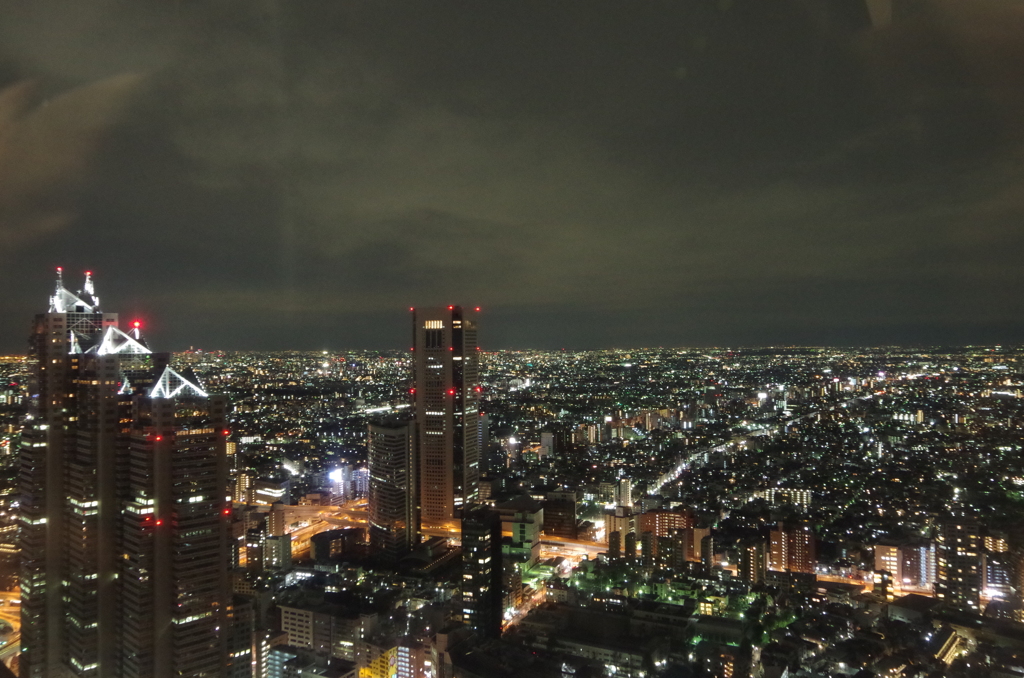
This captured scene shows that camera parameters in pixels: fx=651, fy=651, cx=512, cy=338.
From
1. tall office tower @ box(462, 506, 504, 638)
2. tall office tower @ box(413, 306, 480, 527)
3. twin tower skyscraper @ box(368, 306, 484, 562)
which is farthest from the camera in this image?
tall office tower @ box(413, 306, 480, 527)

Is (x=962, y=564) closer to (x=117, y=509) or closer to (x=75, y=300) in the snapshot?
(x=117, y=509)

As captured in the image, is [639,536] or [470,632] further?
[639,536]

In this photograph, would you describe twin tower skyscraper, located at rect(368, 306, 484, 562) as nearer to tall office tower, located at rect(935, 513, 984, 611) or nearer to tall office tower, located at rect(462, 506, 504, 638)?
tall office tower, located at rect(462, 506, 504, 638)

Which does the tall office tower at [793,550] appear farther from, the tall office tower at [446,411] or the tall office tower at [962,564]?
the tall office tower at [446,411]

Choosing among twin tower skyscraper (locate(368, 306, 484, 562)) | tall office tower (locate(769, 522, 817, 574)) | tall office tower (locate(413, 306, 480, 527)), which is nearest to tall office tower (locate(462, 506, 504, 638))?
twin tower skyscraper (locate(368, 306, 484, 562))

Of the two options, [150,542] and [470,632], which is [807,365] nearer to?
[470,632]

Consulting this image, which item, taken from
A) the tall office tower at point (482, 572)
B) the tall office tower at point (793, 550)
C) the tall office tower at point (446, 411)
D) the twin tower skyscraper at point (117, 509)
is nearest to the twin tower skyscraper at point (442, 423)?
the tall office tower at point (446, 411)

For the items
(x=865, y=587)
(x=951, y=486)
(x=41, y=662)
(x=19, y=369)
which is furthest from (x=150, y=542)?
(x=951, y=486)
